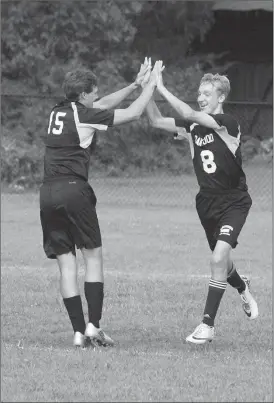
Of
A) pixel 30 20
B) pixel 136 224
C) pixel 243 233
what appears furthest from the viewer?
pixel 30 20

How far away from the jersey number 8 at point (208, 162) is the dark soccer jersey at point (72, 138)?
0.82 metres

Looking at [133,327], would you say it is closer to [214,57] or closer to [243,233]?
[243,233]

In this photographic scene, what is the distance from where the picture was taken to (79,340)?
7648 millimetres

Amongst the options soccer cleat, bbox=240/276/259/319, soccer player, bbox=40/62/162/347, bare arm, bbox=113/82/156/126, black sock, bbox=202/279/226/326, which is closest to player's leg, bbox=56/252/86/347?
soccer player, bbox=40/62/162/347

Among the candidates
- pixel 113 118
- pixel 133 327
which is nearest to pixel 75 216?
pixel 113 118

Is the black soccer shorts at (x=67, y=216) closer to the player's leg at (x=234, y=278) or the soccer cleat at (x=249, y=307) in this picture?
the player's leg at (x=234, y=278)

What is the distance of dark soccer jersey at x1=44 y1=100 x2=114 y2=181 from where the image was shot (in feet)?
25.2

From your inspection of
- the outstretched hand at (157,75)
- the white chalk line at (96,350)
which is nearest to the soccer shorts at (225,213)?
the outstretched hand at (157,75)

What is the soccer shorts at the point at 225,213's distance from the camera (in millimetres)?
8117

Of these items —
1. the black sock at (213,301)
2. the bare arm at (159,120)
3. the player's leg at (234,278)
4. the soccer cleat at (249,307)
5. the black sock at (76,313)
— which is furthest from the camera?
the soccer cleat at (249,307)

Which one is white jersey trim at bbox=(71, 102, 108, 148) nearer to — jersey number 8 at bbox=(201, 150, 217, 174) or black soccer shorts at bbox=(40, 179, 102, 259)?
black soccer shorts at bbox=(40, 179, 102, 259)

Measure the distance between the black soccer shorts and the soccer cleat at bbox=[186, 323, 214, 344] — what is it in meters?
0.92

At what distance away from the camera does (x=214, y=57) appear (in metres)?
26.9

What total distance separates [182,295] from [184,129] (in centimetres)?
219
